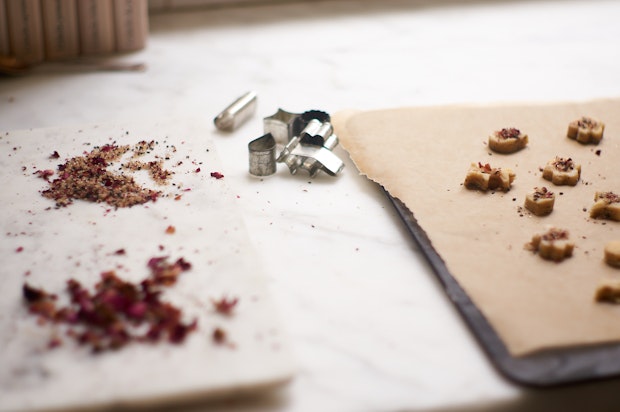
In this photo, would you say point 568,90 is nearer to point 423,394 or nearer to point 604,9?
point 604,9

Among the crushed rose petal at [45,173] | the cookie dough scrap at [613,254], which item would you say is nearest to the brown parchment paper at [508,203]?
the cookie dough scrap at [613,254]

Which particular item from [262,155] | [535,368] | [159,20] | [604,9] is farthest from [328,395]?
[604,9]

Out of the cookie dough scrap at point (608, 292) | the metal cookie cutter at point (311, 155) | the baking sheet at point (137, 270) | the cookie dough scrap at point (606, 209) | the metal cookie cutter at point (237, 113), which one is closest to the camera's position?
the baking sheet at point (137, 270)

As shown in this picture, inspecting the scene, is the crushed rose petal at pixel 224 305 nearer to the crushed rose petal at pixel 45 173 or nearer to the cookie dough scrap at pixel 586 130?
the crushed rose petal at pixel 45 173

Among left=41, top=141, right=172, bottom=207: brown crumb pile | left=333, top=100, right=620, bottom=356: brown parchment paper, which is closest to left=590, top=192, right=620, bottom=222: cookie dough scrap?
left=333, top=100, right=620, bottom=356: brown parchment paper

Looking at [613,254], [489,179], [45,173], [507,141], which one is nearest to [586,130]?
[507,141]

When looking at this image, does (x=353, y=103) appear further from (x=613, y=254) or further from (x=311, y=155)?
(x=613, y=254)
